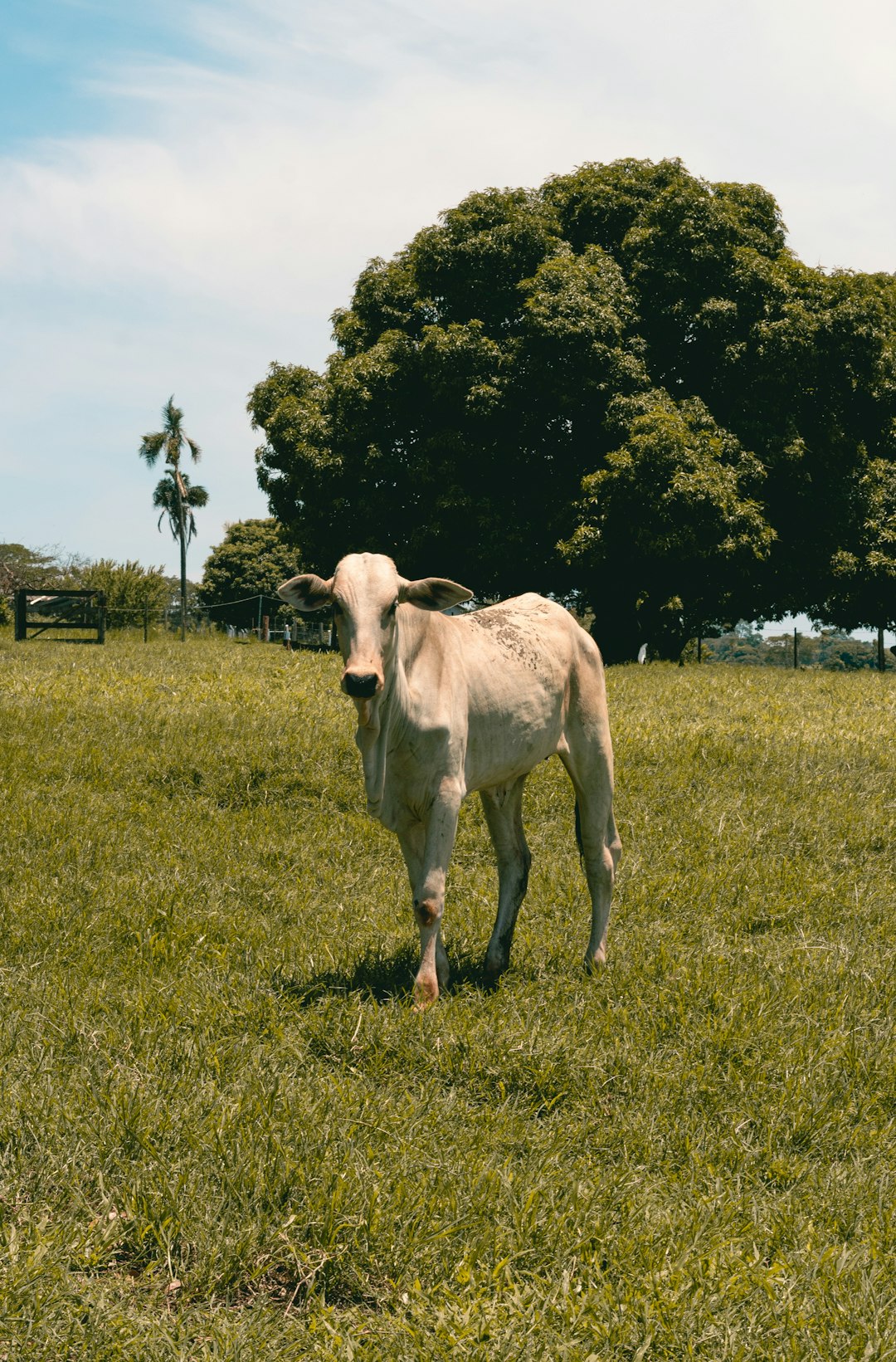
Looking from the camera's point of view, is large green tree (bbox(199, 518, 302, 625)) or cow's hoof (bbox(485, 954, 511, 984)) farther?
large green tree (bbox(199, 518, 302, 625))

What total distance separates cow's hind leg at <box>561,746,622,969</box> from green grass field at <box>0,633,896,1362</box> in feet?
0.71

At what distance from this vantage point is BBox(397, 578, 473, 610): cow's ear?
4.70 m

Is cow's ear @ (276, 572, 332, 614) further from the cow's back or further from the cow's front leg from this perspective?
the cow's front leg

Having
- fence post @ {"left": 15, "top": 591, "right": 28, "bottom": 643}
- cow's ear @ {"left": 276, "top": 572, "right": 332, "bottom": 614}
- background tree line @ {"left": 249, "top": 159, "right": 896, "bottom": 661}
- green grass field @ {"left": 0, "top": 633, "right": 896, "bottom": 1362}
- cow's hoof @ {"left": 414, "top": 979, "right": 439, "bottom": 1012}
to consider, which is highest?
background tree line @ {"left": 249, "top": 159, "right": 896, "bottom": 661}

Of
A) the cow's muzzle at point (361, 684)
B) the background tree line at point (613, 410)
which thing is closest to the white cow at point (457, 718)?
the cow's muzzle at point (361, 684)

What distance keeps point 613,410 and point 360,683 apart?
19.1 metres

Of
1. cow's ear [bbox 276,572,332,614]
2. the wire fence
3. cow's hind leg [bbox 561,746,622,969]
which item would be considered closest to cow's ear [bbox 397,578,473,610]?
cow's ear [bbox 276,572,332,614]

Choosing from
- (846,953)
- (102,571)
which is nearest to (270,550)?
(102,571)

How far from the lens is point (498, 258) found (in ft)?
79.3

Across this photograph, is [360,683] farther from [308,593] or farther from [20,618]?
[20,618]

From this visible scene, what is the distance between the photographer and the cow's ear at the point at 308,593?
4.55m

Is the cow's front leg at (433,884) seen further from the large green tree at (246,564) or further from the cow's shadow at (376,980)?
the large green tree at (246,564)

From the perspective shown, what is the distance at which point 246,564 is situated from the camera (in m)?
A: 68.6

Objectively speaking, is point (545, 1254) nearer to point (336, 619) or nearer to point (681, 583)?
point (336, 619)
